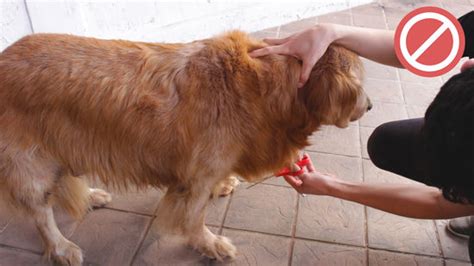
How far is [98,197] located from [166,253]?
23.1 inches

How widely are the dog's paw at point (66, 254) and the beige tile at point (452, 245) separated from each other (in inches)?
81.0

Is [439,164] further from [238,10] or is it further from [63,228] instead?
[238,10]

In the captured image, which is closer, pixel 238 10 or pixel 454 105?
pixel 454 105

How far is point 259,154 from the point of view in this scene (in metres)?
1.93

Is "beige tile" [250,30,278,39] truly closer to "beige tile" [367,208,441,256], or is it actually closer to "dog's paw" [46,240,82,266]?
"beige tile" [367,208,441,256]

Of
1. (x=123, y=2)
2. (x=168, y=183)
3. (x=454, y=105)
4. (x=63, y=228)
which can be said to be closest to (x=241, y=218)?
(x=168, y=183)

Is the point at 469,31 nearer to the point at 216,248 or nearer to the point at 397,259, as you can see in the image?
the point at 397,259

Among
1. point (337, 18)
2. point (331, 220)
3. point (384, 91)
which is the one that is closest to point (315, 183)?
point (331, 220)

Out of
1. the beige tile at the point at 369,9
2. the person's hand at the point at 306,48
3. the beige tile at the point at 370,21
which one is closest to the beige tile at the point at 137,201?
the person's hand at the point at 306,48

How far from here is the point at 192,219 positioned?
2070 mm

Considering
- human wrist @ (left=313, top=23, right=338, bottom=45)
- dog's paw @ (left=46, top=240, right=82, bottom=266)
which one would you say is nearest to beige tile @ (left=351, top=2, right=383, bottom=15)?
human wrist @ (left=313, top=23, right=338, bottom=45)

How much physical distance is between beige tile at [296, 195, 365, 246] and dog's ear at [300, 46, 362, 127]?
945 mm

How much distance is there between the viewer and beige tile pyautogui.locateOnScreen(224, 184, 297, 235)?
2.48 metres

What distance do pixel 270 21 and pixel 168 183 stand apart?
3.06 m
